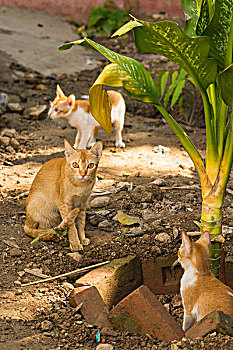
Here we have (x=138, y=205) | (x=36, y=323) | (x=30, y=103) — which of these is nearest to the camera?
(x=36, y=323)

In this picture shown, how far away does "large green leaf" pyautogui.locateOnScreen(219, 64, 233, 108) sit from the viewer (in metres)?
2.37

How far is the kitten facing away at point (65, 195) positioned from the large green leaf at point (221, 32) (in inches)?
42.6

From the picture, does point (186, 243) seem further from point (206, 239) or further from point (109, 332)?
point (109, 332)

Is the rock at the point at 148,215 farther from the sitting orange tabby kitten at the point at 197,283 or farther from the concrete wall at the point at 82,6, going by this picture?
the concrete wall at the point at 82,6

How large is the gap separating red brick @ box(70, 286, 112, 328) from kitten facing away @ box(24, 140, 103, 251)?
554 millimetres

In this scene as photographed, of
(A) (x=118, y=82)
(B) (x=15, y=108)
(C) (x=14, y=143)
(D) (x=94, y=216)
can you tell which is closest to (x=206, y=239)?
(A) (x=118, y=82)

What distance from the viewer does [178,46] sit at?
2523 millimetres

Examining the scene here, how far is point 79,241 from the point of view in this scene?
3426mm

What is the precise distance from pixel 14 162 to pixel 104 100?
2544 mm

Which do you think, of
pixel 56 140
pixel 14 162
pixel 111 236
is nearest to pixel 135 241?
pixel 111 236

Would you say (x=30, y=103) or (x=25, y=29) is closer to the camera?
(x=30, y=103)

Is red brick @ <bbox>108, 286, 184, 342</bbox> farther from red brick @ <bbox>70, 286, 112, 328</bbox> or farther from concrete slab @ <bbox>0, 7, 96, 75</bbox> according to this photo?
concrete slab @ <bbox>0, 7, 96, 75</bbox>

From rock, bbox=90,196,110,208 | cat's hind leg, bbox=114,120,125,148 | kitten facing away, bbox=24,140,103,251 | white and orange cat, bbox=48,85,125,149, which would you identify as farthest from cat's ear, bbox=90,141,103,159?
cat's hind leg, bbox=114,120,125,148

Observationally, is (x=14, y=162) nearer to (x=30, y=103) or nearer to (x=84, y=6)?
(x=30, y=103)
